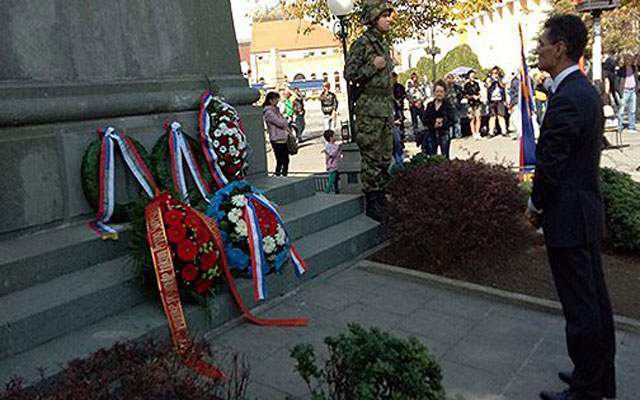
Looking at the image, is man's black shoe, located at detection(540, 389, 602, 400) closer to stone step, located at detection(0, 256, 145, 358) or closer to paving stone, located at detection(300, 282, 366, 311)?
paving stone, located at detection(300, 282, 366, 311)

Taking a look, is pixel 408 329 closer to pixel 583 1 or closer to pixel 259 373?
pixel 259 373

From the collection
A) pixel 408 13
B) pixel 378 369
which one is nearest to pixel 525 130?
pixel 378 369

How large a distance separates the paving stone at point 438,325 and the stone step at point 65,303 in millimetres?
2277

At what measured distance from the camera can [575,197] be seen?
140 inches

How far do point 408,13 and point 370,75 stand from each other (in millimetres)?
12463

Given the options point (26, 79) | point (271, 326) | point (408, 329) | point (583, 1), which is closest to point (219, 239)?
point (271, 326)

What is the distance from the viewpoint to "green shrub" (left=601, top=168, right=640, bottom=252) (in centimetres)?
653

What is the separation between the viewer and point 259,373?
411 cm

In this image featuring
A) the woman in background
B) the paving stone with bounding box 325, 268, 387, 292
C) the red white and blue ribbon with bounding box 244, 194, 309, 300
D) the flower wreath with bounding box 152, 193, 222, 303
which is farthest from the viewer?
the woman in background

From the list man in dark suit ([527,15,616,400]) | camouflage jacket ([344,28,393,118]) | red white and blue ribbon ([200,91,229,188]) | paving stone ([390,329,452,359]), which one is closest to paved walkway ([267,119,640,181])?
camouflage jacket ([344,28,393,118])

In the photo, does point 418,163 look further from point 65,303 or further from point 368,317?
point 65,303

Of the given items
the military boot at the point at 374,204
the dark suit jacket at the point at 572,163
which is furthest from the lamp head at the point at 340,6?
the dark suit jacket at the point at 572,163

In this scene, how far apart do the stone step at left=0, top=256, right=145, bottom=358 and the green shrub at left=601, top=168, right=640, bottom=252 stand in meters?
5.11

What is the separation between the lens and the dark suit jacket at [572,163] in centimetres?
349
